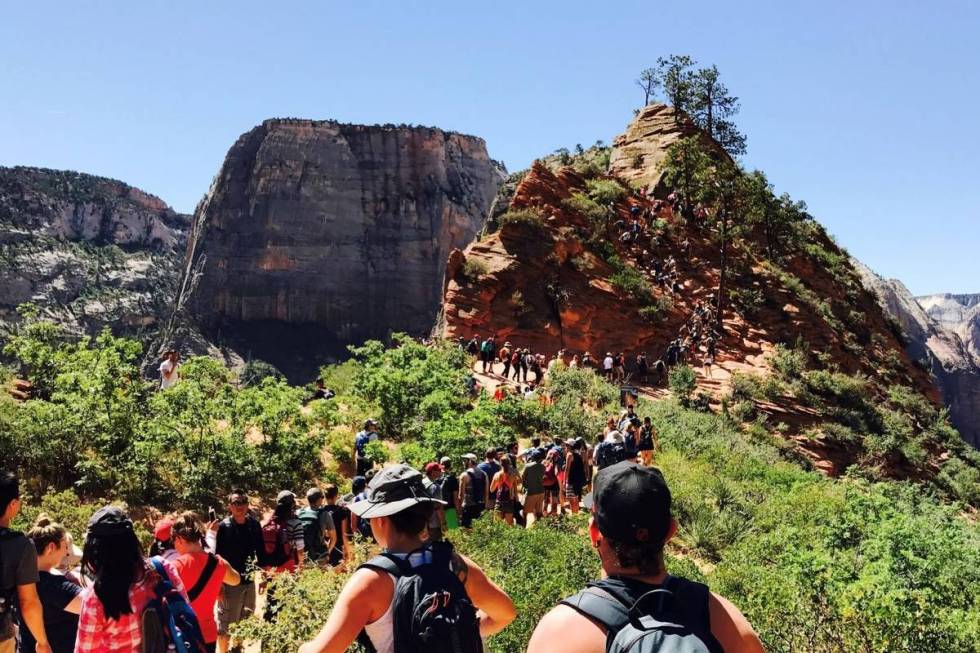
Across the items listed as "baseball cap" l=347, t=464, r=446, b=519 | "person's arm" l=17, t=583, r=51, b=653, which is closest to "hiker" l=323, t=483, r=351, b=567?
"person's arm" l=17, t=583, r=51, b=653

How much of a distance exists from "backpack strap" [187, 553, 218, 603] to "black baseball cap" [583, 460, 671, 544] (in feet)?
9.89

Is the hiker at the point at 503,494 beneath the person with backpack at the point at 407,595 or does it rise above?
beneath

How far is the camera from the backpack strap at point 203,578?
171 inches

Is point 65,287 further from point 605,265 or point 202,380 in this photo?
point 202,380

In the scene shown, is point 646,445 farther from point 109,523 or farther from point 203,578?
point 109,523

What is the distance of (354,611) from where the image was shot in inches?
97.4

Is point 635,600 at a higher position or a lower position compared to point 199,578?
higher

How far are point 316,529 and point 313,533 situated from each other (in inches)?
1.8

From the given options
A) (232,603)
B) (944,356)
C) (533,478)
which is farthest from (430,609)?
(944,356)

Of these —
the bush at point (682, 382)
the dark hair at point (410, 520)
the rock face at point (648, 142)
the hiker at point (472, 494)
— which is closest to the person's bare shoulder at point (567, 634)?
the dark hair at point (410, 520)

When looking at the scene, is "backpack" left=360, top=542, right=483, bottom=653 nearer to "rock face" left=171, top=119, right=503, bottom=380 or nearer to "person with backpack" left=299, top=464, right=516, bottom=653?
"person with backpack" left=299, top=464, right=516, bottom=653

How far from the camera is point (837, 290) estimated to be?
36.4 m

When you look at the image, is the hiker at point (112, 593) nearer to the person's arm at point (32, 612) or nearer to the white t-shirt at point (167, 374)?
the person's arm at point (32, 612)

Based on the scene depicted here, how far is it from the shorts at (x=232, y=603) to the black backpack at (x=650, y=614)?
4446mm
